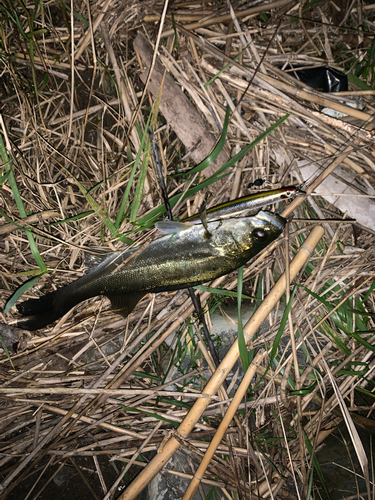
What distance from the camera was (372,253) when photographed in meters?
2.84

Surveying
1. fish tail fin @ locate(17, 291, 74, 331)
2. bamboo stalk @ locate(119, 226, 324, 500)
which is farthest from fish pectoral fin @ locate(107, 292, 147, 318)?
bamboo stalk @ locate(119, 226, 324, 500)

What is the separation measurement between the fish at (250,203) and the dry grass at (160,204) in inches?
17.5

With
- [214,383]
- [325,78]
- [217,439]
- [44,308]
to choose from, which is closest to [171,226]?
[44,308]

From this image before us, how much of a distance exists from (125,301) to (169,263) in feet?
1.62

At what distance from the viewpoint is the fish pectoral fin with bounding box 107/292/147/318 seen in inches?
94.6

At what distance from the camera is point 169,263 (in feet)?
7.44

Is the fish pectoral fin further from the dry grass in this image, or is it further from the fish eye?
the fish eye

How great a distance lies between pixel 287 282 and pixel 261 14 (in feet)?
7.56

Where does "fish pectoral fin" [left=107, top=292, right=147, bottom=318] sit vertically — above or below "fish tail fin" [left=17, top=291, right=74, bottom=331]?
below

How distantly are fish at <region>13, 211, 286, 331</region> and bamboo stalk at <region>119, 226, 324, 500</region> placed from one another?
52 centimetres

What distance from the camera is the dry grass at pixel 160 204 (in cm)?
253

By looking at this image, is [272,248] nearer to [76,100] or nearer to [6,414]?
[76,100]

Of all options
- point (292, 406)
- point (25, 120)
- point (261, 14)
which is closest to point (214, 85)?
point (261, 14)

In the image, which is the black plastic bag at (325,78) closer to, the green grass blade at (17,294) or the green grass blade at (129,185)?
the green grass blade at (129,185)
